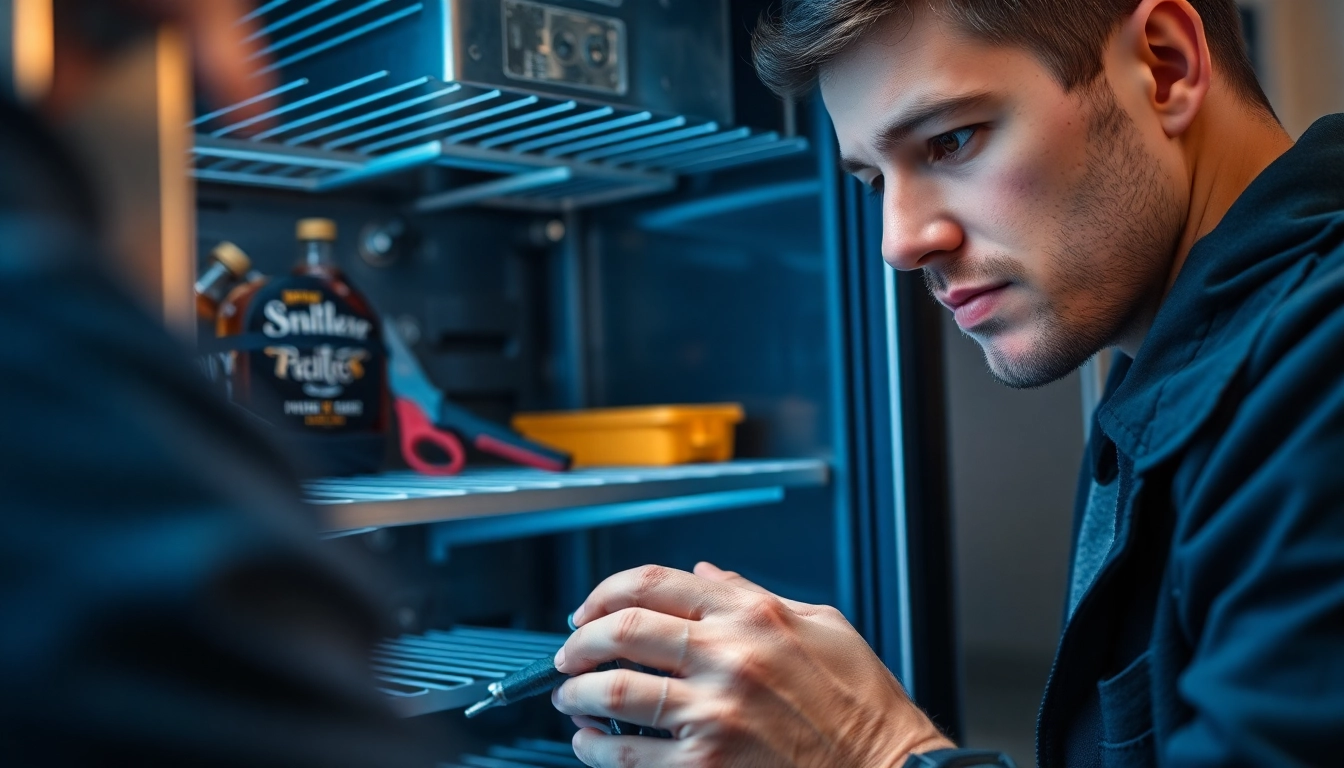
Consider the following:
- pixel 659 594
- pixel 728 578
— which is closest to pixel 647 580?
pixel 659 594

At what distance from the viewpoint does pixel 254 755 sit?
37 centimetres

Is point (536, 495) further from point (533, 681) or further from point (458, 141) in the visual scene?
point (458, 141)

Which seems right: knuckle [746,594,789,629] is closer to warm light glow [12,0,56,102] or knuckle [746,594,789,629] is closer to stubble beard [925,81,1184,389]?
stubble beard [925,81,1184,389]

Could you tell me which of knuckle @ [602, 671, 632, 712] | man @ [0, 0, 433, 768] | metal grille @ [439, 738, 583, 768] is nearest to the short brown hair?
knuckle @ [602, 671, 632, 712]

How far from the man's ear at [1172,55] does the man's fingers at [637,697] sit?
0.59 metres

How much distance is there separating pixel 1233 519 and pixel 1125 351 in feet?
1.31

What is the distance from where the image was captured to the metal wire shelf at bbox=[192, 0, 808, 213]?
1.12m

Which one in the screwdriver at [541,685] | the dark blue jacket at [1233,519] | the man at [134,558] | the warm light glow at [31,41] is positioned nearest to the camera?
the man at [134,558]

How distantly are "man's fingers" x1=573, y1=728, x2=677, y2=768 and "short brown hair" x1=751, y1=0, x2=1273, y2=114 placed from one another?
0.58 m

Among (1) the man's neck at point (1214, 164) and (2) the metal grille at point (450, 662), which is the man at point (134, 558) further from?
(1) the man's neck at point (1214, 164)

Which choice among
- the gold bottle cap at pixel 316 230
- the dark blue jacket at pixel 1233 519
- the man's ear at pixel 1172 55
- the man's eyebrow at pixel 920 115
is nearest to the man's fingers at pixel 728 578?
the dark blue jacket at pixel 1233 519

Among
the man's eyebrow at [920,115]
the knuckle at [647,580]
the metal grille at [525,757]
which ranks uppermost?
the man's eyebrow at [920,115]

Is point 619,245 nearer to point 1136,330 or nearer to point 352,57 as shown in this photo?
point 352,57

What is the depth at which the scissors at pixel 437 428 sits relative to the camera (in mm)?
1386
